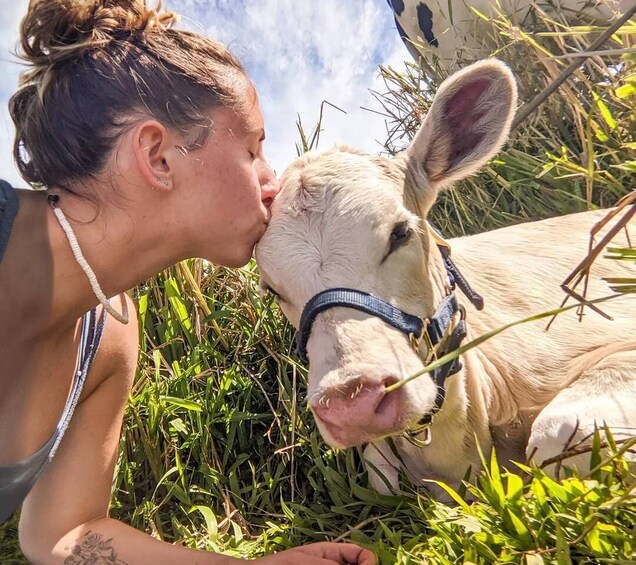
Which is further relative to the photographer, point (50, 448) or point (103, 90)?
point (50, 448)

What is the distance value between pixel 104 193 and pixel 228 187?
15.1 inches

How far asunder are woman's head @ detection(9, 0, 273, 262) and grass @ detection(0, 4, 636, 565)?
1085 millimetres

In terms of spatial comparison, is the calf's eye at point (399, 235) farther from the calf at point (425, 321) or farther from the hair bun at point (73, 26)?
the hair bun at point (73, 26)

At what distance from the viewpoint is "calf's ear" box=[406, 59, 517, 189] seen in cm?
230

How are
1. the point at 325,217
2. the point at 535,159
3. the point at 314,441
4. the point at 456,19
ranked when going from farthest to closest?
the point at 456,19
the point at 535,159
the point at 314,441
the point at 325,217

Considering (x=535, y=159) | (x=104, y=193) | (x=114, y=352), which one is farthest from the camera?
(x=535, y=159)

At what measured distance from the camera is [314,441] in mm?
2879

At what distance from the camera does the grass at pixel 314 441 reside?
162 cm

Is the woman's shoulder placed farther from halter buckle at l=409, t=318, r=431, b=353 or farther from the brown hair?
halter buckle at l=409, t=318, r=431, b=353

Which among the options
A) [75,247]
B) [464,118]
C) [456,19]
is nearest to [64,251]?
[75,247]

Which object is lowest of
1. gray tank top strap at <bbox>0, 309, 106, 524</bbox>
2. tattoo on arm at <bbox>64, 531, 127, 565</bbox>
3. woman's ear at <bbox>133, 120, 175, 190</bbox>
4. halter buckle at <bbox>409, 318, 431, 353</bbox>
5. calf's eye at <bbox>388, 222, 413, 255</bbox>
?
tattoo on arm at <bbox>64, 531, 127, 565</bbox>

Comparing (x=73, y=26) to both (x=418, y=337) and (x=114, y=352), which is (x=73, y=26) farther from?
(x=418, y=337)

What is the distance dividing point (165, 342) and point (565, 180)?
254 cm

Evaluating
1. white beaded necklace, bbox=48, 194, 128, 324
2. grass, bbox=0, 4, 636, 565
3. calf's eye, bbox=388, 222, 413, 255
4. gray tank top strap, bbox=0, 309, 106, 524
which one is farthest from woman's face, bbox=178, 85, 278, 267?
grass, bbox=0, 4, 636, 565
